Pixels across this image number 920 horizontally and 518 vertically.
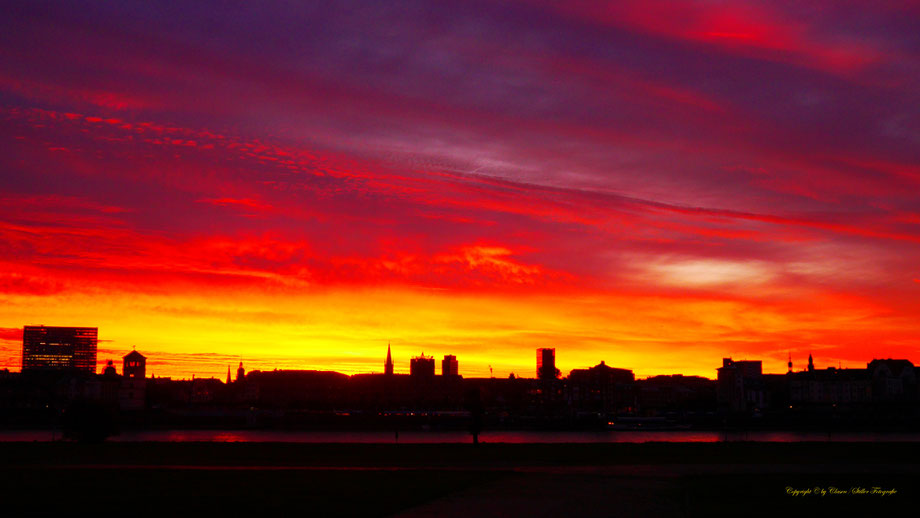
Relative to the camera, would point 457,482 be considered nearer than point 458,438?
Yes

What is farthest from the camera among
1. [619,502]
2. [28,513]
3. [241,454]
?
[241,454]

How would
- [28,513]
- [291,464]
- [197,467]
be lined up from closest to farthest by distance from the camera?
1. [28,513]
2. [197,467]
3. [291,464]

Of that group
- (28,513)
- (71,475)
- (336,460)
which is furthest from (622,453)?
(28,513)

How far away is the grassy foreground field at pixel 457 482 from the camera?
1199 inches

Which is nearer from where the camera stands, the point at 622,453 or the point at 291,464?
the point at 291,464

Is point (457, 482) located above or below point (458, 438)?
above

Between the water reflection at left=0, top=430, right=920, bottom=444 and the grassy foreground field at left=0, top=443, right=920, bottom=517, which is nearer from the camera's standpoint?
the grassy foreground field at left=0, top=443, right=920, bottom=517

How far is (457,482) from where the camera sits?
39.0 meters

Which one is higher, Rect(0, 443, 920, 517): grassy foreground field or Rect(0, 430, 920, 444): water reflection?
Rect(0, 443, 920, 517): grassy foreground field

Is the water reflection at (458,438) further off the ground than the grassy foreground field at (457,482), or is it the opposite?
the grassy foreground field at (457,482)

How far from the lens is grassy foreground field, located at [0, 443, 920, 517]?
30.5m

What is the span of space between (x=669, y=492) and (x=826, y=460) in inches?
992

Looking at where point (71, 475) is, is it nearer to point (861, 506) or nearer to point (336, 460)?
point (336, 460)

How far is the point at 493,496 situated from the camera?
32.9 m
